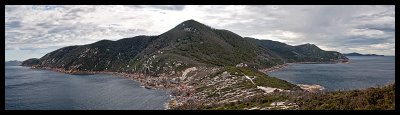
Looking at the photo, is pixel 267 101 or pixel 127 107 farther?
pixel 127 107
